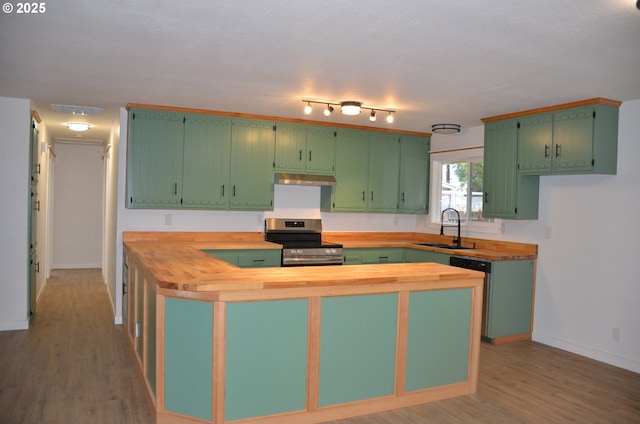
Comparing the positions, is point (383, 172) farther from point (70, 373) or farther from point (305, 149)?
point (70, 373)

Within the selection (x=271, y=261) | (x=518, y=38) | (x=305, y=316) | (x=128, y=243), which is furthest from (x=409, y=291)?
(x=128, y=243)

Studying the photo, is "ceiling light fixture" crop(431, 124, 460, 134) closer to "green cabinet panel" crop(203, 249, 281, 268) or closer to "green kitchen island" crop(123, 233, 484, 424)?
"green cabinet panel" crop(203, 249, 281, 268)

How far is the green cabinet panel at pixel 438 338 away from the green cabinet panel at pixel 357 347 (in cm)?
17

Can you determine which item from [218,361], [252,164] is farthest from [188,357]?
[252,164]

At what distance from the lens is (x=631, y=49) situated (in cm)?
307

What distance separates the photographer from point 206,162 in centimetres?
566

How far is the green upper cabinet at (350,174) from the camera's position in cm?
632

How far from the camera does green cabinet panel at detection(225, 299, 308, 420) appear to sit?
2.91m

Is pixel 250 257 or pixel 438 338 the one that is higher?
pixel 250 257

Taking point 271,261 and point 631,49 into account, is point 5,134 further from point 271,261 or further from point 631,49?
point 631,49

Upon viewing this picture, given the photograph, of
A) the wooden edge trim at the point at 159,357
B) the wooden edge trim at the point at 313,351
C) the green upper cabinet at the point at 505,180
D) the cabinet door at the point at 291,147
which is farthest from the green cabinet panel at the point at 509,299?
the wooden edge trim at the point at 159,357

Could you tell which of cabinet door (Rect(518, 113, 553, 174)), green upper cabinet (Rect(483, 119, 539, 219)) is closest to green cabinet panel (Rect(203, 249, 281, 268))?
green upper cabinet (Rect(483, 119, 539, 219))

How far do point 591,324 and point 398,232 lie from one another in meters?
2.84

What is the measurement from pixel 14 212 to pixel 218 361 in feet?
11.7
